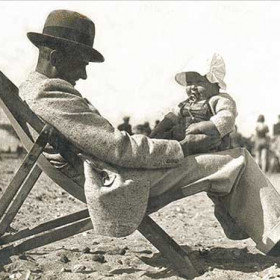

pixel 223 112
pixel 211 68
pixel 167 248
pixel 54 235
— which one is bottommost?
pixel 167 248

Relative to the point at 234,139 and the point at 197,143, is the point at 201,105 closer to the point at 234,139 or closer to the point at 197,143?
the point at 197,143

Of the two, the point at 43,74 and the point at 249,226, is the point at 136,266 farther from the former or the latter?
the point at 43,74

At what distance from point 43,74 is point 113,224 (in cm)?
109

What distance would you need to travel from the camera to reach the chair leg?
388 cm

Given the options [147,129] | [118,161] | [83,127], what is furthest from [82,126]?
[147,129]

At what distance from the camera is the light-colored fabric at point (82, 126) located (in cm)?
350

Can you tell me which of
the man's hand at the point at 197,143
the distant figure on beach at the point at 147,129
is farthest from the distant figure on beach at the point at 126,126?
the man's hand at the point at 197,143

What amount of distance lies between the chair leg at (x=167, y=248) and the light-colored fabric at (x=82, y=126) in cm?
49

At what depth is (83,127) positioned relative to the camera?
3.51 m

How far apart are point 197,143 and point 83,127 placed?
0.83 meters

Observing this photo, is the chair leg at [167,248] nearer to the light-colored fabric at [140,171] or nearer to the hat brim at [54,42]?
the light-colored fabric at [140,171]

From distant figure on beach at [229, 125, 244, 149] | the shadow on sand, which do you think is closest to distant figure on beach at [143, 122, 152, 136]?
distant figure on beach at [229, 125, 244, 149]

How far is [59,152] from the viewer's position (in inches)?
146

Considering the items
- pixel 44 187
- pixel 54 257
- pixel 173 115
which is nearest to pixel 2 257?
pixel 54 257
